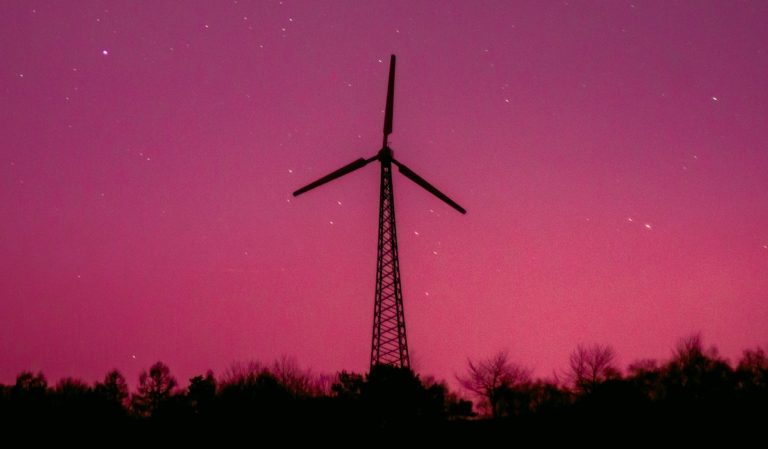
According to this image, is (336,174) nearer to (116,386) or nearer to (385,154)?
(385,154)

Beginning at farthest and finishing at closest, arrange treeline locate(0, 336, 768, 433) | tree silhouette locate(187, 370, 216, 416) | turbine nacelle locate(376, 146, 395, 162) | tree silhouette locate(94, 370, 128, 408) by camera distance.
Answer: tree silhouette locate(94, 370, 128, 408) → tree silhouette locate(187, 370, 216, 416) → turbine nacelle locate(376, 146, 395, 162) → treeline locate(0, 336, 768, 433)

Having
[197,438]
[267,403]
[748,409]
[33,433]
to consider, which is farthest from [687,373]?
[33,433]

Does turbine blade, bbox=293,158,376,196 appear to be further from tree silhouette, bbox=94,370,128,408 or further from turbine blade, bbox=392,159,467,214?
tree silhouette, bbox=94,370,128,408

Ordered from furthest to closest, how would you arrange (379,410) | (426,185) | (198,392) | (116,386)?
1. (116,386)
2. (198,392)
3. (426,185)
4. (379,410)

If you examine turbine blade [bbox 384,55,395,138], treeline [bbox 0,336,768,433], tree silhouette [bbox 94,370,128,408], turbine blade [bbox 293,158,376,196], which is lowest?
treeline [bbox 0,336,768,433]

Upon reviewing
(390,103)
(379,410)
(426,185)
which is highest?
(390,103)

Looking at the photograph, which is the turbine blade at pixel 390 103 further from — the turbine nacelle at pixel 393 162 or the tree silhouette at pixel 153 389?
the tree silhouette at pixel 153 389

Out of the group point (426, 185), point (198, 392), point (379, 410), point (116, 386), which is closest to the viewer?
point (379, 410)

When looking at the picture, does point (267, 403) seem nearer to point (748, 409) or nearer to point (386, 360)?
point (386, 360)

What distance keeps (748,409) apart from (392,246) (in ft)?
71.6

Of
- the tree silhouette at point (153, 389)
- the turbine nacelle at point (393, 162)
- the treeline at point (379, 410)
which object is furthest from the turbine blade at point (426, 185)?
the tree silhouette at point (153, 389)

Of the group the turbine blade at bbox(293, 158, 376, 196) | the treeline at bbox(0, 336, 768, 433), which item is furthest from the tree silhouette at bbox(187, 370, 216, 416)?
the turbine blade at bbox(293, 158, 376, 196)

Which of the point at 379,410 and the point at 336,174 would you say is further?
the point at 336,174

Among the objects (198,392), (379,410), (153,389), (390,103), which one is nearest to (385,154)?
(390,103)
